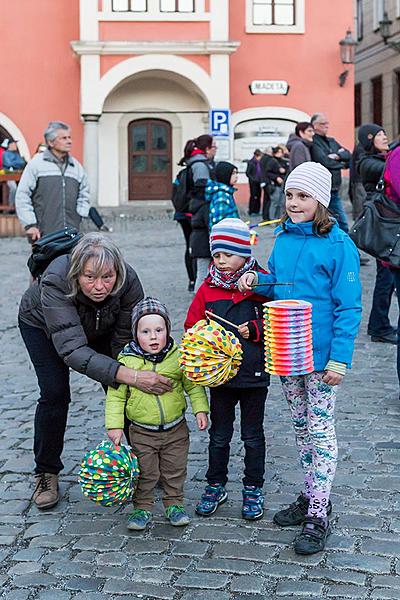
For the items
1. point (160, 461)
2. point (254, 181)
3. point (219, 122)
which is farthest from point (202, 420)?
point (254, 181)

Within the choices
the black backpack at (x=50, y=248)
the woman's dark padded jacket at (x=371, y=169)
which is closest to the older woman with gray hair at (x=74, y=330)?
the black backpack at (x=50, y=248)

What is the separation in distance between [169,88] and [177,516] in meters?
23.4

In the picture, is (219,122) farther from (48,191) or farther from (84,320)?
(84,320)

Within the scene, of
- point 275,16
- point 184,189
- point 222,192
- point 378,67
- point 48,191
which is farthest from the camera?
point 378,67

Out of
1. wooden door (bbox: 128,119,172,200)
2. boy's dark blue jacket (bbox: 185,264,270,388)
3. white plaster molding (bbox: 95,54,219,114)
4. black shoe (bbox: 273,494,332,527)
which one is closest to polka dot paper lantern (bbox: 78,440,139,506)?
boy's dark blue jacket (bbox: 185,264,270,388)

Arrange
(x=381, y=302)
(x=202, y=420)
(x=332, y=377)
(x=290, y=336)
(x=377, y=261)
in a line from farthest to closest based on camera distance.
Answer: (x=381, y=302) → (x=377, y=261) → (x=202, y=420) → (x=332, y=377) → (x=290, y=336)

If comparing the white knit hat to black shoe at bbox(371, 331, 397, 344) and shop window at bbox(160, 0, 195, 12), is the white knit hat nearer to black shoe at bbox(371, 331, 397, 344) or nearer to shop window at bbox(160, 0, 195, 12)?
black shoe at bbox(371, 331, 397, 344)

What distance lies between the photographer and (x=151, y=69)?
25297 mm

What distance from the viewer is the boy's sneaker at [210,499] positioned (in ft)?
15.4

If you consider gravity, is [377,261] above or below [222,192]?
below

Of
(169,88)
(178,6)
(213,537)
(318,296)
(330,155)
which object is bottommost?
(213,537)

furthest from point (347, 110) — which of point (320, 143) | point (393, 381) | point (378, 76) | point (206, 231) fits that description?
point (393, 381)

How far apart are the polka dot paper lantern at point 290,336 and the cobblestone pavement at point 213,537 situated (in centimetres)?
78

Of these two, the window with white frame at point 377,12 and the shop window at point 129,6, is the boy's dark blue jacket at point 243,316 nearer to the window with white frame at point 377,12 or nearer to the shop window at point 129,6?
the shop window at point 129,6
